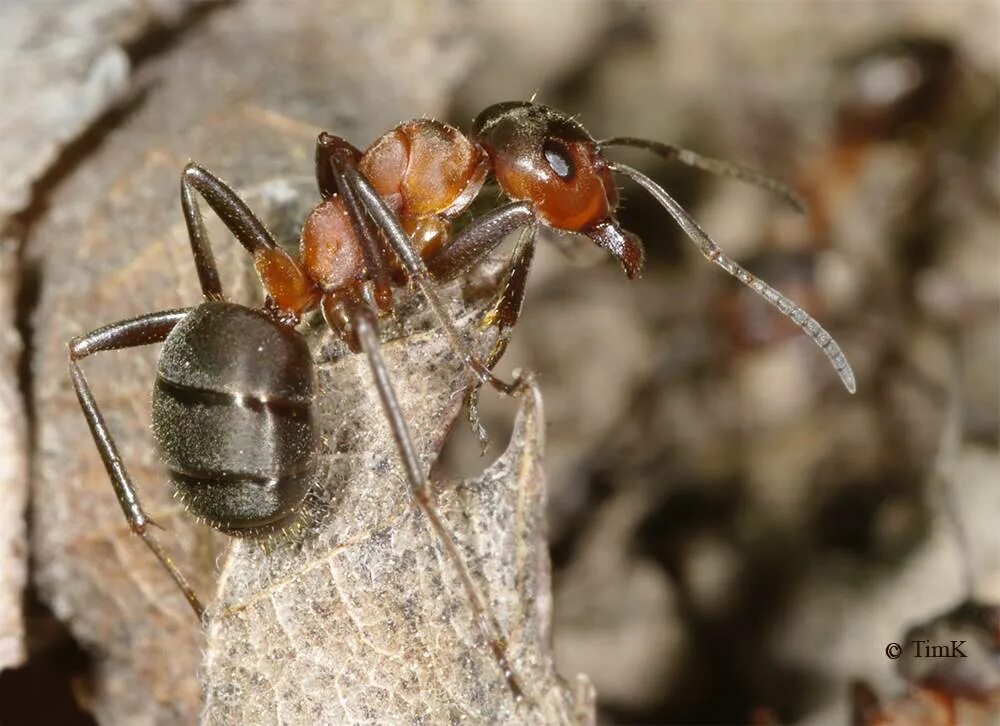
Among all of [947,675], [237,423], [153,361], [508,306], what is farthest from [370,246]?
[947,675]

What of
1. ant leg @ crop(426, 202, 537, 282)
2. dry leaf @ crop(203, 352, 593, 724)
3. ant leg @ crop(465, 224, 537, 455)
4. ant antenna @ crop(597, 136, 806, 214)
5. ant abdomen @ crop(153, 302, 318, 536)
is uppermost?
ant antenna @ crop(597, 136, 806, 214)

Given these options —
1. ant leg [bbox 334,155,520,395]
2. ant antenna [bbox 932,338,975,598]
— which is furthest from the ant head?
ant antenna [bbox 932,338,975,598]

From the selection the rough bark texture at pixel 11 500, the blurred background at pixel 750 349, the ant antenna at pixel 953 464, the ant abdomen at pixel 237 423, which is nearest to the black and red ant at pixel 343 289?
the ant abdomen at pixel 237 423

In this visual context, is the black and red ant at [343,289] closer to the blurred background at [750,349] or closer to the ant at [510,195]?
the ant at [510,195]

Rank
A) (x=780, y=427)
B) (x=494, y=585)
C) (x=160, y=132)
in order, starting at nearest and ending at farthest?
1. (x=494, y=585)
2. (x=160, y=132)
3. (x=780, y=427)

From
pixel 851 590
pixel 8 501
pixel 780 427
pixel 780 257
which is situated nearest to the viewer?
pixel 8 501

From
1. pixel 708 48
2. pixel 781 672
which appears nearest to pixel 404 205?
pixel 781 672

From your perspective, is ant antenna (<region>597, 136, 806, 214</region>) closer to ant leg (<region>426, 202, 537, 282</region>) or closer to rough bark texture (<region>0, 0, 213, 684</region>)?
ant leg (<region>426, 202, 537, 282</region>)

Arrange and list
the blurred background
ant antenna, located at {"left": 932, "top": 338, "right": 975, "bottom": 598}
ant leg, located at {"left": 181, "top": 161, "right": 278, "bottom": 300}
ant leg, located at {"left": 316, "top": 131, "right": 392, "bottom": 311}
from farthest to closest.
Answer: the blurred background
ant antenna, located at {"left": 932, "top": 338, "right": 975, "bottom": 598}
ant leg, located at {"left": 181, "top": 161, "right": 278, "bottom": 300}
ant leg, located at {"left": 316, "top": 131, "right": 392, "bottom": 311}

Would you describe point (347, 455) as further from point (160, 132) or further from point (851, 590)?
point (851, 590)
